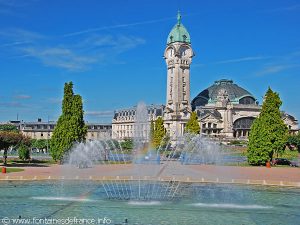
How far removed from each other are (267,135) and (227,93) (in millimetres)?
112104

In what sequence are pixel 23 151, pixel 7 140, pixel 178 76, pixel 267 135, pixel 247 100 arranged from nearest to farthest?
pixel 7 140, pixel 267 135, pixel 23 151, pixel 178 76, pixel 247 100

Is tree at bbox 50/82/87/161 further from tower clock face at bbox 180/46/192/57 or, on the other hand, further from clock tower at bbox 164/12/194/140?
tower clock face at bbox 180/46/192/57

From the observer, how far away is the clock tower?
144750 mm

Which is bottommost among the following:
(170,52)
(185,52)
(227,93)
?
(227,93)

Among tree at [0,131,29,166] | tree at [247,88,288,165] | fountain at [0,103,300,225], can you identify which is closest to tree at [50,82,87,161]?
tree at [0,131,29,166]

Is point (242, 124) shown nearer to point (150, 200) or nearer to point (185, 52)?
point (185, 52)

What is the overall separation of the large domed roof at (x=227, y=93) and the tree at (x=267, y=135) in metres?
104

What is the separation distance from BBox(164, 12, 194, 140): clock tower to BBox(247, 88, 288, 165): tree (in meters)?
85.2

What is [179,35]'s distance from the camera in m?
147

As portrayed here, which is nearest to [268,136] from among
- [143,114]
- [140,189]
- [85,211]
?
[143,114]

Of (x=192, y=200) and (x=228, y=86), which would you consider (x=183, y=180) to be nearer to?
(x=192, y=200)

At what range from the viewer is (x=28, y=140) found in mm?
55531

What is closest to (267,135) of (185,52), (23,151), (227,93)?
(23,151)

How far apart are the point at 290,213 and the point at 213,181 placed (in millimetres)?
12606
